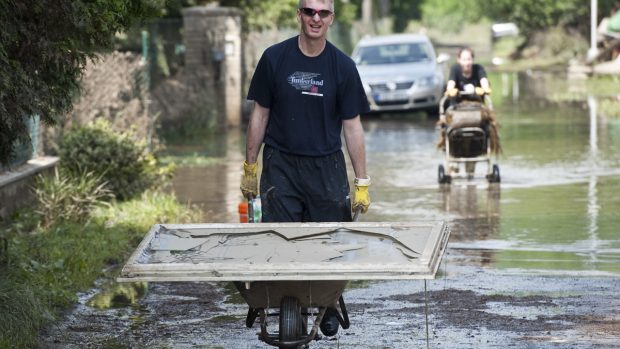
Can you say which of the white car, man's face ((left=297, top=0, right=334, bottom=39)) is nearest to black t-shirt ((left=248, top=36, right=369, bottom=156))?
man's face ((left=297, top=0, right=334, bottom=39))

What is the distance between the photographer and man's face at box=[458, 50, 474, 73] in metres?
16.5

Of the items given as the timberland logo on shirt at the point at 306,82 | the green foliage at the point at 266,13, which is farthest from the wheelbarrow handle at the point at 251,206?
the green foliage at the point at 266,13

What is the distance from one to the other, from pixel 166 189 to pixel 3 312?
8.02 meters

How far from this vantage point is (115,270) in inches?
430

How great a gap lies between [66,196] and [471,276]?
4.08m

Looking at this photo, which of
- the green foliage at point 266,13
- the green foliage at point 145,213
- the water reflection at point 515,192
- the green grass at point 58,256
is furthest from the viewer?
the green foliage at point 266,13

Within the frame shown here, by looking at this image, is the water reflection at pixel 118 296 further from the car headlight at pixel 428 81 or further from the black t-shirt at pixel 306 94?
the car headlight at pixel 428 81

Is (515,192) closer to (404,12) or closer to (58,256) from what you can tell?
(58,256)

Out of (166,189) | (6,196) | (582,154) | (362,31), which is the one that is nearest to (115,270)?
(6,196)

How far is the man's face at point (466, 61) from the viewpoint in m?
16.5

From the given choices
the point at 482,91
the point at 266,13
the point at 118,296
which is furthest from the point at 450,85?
the point at 266,13

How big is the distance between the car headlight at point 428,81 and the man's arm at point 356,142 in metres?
19.4

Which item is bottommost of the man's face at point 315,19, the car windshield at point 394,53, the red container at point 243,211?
the car windshield at point 394,53

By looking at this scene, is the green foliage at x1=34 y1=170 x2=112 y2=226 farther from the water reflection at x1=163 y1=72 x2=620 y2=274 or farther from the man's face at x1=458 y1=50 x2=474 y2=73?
the man's face at x1=458 y1=50 x2=474 y2=73
